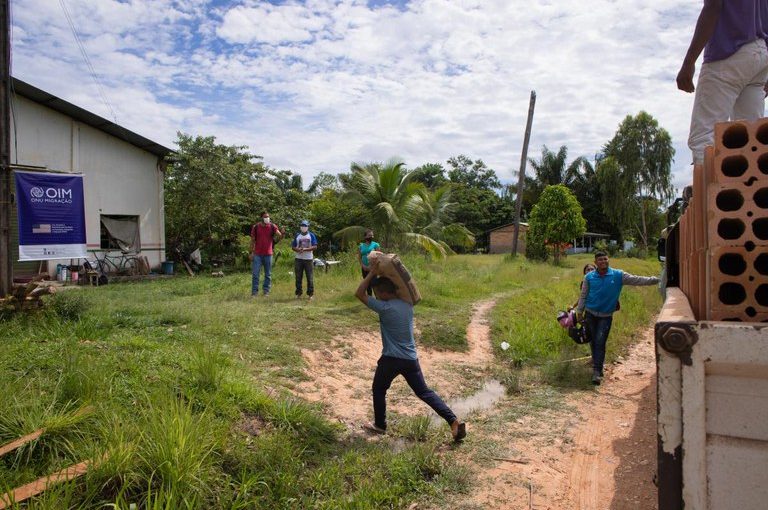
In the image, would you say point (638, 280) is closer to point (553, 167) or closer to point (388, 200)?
point (388, 200)

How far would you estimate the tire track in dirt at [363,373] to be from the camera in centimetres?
570

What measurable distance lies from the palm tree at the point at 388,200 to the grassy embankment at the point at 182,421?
34.2 ft

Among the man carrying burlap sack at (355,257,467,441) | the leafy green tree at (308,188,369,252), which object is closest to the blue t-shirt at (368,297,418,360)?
the man carrying burlap sack at (355,257,467,441)

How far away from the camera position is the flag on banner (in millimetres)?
10125

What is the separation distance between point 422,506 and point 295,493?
906 millimetres

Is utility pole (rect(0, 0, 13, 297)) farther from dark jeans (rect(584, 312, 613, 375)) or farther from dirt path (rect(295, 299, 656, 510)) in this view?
dark jeans (rect(584, 312, 613, 375))

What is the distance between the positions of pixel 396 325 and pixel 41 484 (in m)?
2.80

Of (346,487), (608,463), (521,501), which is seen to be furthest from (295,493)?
(608,463)

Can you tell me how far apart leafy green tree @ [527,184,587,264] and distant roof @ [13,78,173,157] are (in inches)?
662

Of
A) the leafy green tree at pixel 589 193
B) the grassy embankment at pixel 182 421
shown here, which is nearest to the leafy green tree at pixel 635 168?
the leafy green tree at pixel 589 193

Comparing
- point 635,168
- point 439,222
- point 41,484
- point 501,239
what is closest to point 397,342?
point 41,484

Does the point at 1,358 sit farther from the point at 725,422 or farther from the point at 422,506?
the point at 725,422

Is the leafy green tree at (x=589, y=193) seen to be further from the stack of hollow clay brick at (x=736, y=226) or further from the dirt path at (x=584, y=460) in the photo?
the stack of hollow clay brick at (x=736, y=226)

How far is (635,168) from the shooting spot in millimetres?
36812
